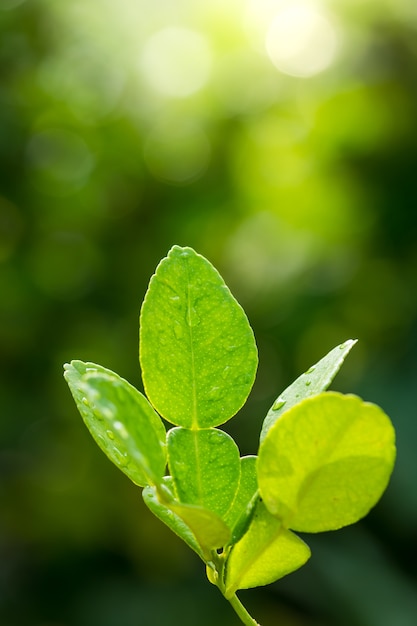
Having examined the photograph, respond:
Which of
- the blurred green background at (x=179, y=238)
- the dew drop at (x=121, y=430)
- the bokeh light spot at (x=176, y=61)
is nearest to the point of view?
the dew drop at (x=121, y=430)

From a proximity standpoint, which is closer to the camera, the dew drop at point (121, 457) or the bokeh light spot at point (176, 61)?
the dew drop at point (121, 457)

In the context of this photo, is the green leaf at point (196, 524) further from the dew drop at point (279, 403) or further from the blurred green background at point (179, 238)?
the blurred green background at point (179, 238)

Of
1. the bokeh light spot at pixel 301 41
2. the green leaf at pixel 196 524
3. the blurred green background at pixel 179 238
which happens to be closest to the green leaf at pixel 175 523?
the green leaf at pixel 196 524

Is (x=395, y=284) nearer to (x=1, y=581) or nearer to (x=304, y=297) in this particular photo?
(x=304, y=297)

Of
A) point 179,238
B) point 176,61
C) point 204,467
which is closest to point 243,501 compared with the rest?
point 204,467

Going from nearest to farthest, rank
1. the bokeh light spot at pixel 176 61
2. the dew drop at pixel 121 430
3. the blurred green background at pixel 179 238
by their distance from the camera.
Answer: the dew drop at pixel 121 430 → the blurred green background at pixel 179 238 → the bokeh light spot at pixel 176 61

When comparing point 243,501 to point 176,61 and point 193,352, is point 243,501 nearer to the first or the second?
point 193,352

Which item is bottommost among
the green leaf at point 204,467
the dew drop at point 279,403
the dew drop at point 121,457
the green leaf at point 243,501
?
the green leaf at point 243,501
